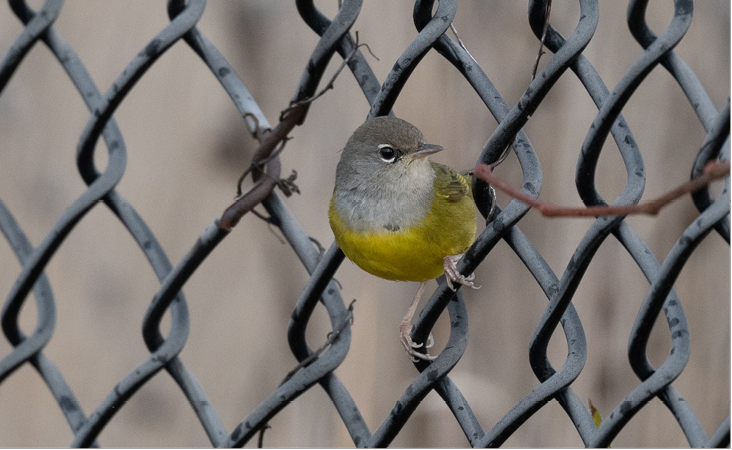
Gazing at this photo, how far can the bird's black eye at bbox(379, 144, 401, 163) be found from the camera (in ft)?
5.65

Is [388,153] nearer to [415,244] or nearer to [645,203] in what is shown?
[415,244]

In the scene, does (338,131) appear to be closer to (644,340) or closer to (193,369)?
(193,369)

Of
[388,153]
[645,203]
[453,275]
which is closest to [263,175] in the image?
[453,275]

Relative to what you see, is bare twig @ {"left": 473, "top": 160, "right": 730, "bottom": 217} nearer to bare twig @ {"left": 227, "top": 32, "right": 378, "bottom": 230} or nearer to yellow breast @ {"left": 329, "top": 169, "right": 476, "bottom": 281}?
bare twig @ {"left": 227, "top": 32, "right": 378, "bottom": 230}

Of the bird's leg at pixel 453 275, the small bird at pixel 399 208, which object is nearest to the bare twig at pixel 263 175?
the small bird at pixel 399 208

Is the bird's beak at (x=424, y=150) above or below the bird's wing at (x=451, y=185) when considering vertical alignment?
above

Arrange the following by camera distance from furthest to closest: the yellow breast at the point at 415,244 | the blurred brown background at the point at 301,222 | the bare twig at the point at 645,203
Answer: the blurred brown background at the point at 301,222
the yellow breast at the point at 415,244
the bare twig at the point at 645,203

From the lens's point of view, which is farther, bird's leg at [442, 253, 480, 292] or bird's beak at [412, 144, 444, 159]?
bird's beak at [412, 144, 444, 159]

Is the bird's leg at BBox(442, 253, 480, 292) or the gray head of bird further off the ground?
the gray head of bird

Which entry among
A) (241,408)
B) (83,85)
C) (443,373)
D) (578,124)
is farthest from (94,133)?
(578,124)

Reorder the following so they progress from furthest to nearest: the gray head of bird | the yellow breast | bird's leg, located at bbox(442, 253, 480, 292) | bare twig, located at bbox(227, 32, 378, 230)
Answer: the gray head of bird → the yellow breast → bare twig, located at bbox(227, 32, 378, 230) → bird's leg, located at bbox(442, 253, 480, 292)

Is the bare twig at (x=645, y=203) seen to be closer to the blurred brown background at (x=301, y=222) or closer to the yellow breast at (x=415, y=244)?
the yellow breast at (x=415, y=244)

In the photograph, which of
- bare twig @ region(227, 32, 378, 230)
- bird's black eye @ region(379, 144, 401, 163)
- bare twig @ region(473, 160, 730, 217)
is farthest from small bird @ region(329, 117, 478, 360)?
bare twig @ region(473, 160, 730, 217)

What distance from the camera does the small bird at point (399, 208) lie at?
1530 mm
